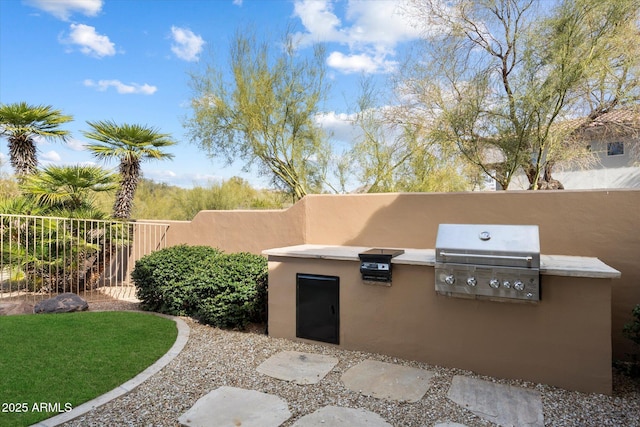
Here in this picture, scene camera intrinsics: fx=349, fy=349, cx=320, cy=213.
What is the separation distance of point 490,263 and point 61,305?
23.8 feet

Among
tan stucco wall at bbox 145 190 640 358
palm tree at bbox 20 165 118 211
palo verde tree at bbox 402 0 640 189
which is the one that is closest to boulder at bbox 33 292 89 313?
palm tree at bbox 20 165 118 211

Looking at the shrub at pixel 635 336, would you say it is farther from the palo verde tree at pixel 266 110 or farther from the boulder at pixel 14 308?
the palo verde tree at pixel 266 110

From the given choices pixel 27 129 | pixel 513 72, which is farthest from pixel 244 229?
pixel 513 72

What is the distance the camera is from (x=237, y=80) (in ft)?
39.4

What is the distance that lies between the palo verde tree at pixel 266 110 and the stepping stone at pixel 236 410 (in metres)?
10.3

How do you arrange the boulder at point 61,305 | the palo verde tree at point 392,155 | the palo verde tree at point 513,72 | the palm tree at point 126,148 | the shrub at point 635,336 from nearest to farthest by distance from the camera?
1. the shrub at point 635,336
2. the boulder at point 61,305
3. the palo verde tree at point 513,72
4. the palm tree at point 126,148
5. the palo verde tree at point 392,155

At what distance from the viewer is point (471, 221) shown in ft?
17.3

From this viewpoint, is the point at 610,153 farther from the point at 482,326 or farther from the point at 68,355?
the point at 68,355

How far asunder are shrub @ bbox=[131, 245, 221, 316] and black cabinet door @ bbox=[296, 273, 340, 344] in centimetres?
216

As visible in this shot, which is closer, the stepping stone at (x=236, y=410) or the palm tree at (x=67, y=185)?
the stepping stone at (x=236, y=410)

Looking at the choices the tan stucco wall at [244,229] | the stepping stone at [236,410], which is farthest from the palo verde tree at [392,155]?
the stepping stone at [236,410]

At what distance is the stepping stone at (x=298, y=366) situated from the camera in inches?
151

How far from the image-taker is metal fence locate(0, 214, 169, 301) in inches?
304

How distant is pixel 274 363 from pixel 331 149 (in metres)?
9.97
